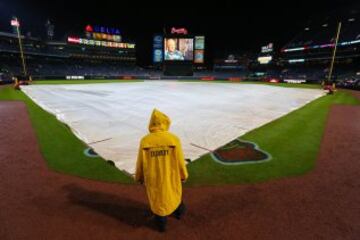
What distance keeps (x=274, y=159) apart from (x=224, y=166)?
5.69ft

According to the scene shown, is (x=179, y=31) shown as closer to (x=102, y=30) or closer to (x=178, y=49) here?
Result: (x=178, y=49)

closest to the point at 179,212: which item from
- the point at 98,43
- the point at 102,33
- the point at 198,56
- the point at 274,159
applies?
the point at 274,159

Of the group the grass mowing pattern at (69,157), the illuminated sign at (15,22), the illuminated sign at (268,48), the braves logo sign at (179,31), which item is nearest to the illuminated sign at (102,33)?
the illuminated sign at (15,22)

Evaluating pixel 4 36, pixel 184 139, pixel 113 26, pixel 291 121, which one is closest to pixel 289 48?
pixel 113 26

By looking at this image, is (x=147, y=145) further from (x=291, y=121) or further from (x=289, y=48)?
(x=289, y=48)

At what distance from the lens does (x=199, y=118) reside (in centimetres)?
1138

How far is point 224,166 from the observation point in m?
5.97

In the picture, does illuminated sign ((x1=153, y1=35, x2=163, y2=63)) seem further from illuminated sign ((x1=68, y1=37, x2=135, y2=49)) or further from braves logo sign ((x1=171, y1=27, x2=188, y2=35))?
illuminated sign ((x1=68, y1=37, x2=135, y2=49))

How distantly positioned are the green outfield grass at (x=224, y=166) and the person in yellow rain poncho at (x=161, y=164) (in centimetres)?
170

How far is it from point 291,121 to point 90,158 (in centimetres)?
996

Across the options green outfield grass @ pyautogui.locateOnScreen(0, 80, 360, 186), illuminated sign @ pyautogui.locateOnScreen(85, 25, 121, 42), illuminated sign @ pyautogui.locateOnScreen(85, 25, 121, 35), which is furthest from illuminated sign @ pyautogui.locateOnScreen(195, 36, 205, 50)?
green outfield grass @ pyautogui.locateOnScreen(0, 80, 360, 186)

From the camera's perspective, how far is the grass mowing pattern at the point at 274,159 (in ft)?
17.7

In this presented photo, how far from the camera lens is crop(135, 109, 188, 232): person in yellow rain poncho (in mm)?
3266

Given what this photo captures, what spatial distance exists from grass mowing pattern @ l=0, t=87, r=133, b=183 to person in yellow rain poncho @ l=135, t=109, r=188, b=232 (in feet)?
6.43
